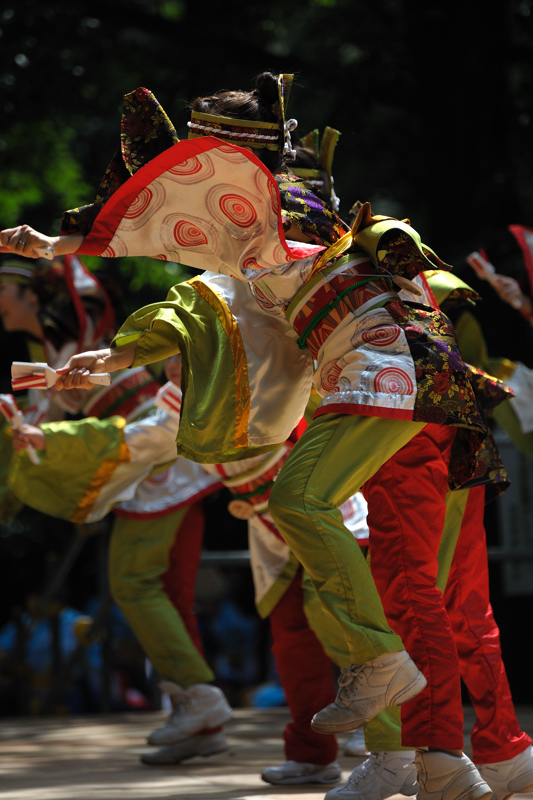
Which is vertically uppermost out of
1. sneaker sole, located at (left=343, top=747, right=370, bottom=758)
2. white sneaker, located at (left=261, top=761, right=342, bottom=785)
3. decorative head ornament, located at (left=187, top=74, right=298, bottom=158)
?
decorative head ornament, located at (left=187, top=74, right=298, bottom=158)

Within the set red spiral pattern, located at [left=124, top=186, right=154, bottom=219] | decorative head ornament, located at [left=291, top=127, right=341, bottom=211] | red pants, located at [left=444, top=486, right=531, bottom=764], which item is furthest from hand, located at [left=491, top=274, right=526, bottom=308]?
red spiral pattern, located at [left=124, top=186, right=154, bottom=219]

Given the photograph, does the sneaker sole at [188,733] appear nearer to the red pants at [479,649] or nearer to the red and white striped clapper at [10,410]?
the red and white striped clapper at [10,410]

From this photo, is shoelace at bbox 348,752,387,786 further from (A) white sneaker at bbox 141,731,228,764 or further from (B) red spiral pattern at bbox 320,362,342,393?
(A) white sneaker at bbox 141,731,228,764

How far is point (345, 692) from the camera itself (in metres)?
2.11

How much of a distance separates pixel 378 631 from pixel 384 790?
1.95 feet

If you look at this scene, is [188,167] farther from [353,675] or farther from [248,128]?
[353,675]

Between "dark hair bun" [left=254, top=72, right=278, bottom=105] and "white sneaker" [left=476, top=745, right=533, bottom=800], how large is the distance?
1607 millimetres

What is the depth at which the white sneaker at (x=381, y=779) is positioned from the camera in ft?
8.17

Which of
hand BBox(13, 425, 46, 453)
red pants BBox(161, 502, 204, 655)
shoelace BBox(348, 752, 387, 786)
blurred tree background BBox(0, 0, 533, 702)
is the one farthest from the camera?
blurred tree background BBox(0, 0, 533, 702)

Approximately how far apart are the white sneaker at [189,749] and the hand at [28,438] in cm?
105

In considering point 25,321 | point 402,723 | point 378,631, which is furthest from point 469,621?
point 25,321

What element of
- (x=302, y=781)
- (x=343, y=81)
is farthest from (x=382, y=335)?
(x=343, y=81)

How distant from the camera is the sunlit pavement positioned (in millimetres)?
2816

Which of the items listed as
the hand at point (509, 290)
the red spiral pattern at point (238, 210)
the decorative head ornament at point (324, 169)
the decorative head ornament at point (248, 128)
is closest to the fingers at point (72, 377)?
the red spiral pattern at point (238, 210)
